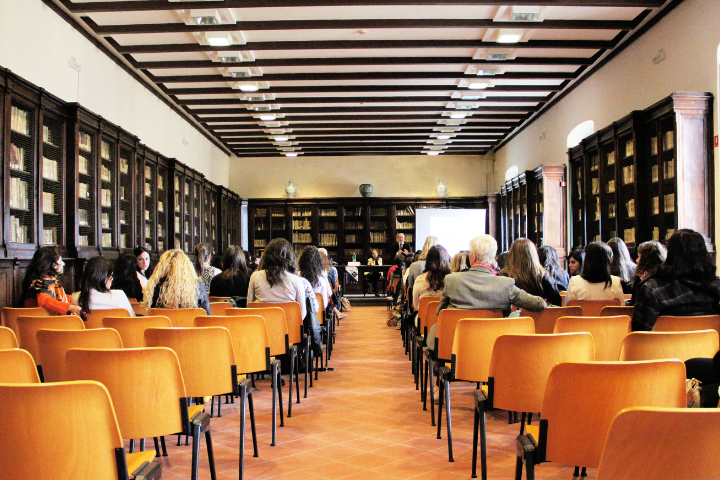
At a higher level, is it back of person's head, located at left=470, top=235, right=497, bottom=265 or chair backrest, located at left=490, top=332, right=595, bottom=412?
back of person's head, located at left=470, top=235, right=497, bottom=265

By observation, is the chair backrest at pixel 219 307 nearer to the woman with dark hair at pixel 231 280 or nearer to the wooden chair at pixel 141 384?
the woman with dark hair at pixel 231 280

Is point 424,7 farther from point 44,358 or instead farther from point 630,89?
point 44,358

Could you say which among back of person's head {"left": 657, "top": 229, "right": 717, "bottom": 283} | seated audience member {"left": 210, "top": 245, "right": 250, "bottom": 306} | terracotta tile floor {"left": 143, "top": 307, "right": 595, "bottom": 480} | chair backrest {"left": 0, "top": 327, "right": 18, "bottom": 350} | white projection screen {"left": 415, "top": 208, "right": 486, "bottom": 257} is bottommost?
terracotta tile floor {"left": 143, "top": 307, "right": 595, "bottom": 480}

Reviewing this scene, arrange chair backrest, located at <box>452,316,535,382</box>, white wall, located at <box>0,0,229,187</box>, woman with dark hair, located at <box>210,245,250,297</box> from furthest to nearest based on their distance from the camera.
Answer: white wall, located at <box>0,0,229,187</box>, woman with dark hair, located at <box>210,245,250,297</box>, chair backrest, located at <box>452,316,535,382</box>

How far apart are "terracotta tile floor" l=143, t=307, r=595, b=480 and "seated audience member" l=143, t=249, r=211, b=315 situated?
0.91m

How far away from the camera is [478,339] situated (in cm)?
317

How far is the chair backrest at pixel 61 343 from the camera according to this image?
9.25ft

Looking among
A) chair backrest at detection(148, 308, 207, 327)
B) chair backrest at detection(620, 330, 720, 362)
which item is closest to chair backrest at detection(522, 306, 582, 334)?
chair backrest at detection(620, 330, 720, 362)

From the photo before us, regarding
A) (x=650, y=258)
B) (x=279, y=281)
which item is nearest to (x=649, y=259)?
(x=650, y=258)

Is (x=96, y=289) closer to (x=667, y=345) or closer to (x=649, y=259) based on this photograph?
(x=667, y=345)

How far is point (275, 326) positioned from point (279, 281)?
2.45 ft

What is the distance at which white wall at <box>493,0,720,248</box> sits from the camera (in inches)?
250

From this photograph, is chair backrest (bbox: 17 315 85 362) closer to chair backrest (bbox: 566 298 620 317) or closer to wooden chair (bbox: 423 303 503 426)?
wooden chair (bbox: 423 303 503 426)

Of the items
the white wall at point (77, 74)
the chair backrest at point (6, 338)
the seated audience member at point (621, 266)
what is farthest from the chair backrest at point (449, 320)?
the white wall at point (77, 74)
